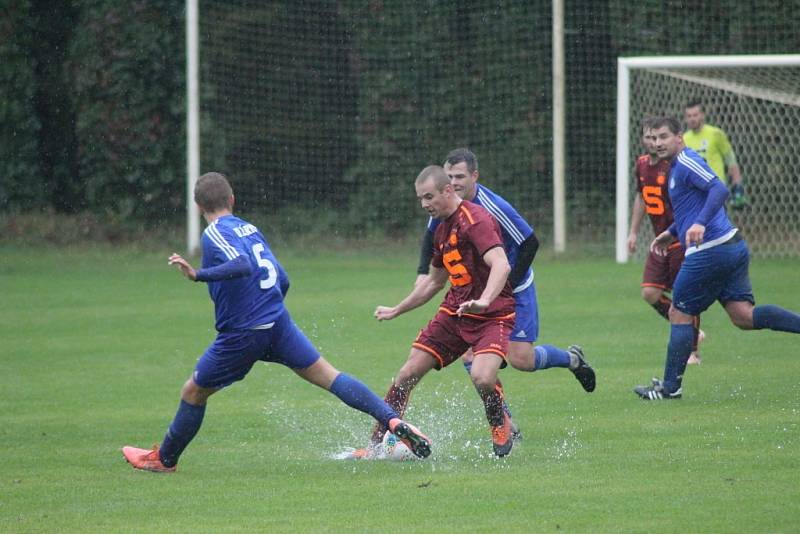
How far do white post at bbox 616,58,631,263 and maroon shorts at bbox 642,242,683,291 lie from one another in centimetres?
679

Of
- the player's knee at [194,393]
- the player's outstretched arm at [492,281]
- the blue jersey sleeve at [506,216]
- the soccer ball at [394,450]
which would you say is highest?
the blue jersey sleeve at [506,216]

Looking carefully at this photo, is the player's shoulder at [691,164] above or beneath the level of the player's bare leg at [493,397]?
above

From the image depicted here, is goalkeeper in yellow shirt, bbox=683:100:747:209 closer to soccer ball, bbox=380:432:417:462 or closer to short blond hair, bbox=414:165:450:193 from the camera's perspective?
short blond hair, bbox=414:165:450:193

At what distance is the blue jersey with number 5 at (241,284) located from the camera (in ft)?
22.5

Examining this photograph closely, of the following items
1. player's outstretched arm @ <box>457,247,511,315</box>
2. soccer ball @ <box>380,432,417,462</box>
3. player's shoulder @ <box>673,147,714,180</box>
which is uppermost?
player's shoulder @ <box>673,147,714,180</box>

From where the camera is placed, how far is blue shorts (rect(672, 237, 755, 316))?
29.2 ft

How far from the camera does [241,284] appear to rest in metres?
6.94

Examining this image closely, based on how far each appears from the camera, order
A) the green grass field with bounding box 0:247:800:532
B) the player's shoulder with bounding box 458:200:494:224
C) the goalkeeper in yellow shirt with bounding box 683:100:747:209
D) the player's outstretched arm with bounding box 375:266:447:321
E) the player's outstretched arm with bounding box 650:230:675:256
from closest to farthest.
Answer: the green grass field with bounding box 0:247:800:532
the player's shoulder with bounding box 458:200:494:224
the player's outstretched arm with bounding box 375:266:447:321
the player's outstretched arm with bounding box 650:230:675:256
the goalkeeper in yellow shirt with bounding box 683:100:747:209

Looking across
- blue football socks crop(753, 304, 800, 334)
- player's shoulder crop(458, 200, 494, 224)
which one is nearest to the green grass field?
blue football socks crop(753, 304, 800, 334)

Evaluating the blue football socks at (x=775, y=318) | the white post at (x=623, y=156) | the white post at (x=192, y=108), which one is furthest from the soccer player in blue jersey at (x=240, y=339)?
the white post at (x=192, y=108)

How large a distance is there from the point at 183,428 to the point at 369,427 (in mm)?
1817

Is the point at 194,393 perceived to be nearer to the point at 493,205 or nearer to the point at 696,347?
the point at 493,205

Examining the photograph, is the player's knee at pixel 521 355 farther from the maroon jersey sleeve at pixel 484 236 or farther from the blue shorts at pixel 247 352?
the blue shorts at pixel 247 352

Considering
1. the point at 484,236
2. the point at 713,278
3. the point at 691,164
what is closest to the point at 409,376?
the point at 484,236
